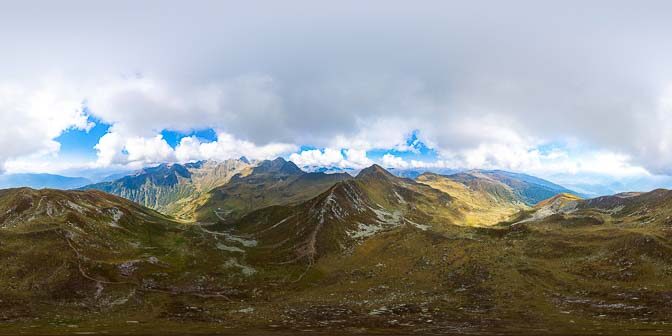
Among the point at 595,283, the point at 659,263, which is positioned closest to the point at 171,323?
the point at 595,283

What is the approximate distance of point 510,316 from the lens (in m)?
129

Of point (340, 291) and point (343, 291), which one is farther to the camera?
point (340, 291)

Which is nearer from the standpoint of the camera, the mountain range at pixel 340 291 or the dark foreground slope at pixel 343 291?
the dark foreground slope at pixel 343 291

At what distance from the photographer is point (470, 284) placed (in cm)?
16538

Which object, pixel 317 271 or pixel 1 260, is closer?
pixel 1 260

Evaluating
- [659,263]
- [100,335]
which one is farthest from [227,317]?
[659,263]

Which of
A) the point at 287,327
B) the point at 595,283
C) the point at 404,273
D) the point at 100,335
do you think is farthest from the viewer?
the point at 404,273

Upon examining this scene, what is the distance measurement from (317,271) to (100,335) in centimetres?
10198

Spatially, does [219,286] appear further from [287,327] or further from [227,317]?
[287,327]

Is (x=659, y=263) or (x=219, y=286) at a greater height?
(x=659, y=263)

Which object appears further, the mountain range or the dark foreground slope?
the mountain range

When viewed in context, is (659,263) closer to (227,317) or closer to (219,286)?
(227,317)

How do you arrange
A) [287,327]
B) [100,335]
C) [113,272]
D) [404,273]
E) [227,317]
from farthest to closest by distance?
[404,273] → [113,272] → [227,317] → [287,327] → [100,335]

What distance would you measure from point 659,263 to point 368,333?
120m
